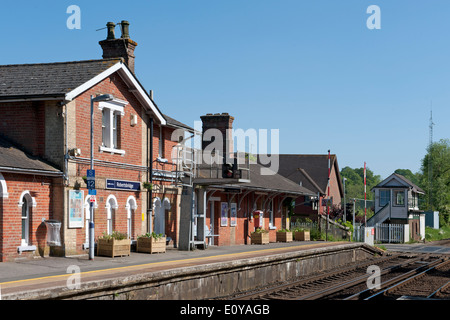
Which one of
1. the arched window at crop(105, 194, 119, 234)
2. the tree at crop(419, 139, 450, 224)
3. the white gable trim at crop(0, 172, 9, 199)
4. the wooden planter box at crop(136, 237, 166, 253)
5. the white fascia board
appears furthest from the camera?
the tree at crop(419, 139, 450, 224)

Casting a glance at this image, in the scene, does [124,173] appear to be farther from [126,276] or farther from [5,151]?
[126,276]

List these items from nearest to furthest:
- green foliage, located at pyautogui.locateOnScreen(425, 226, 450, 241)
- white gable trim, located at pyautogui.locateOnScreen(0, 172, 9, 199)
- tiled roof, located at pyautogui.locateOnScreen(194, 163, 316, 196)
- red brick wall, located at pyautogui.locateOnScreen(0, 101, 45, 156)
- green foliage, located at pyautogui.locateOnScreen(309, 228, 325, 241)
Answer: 1. white gable trim, located at pyautogui.locateOnScreen(0, 172, 9, 199)
2. red brick wall, located at pyautogui.locateOnScreen(0, 101, 45, 156)
3. tiled roof, located at pyautogui.locateOnScreen(194, 163, 316, 196)
4. green foliage, located at pyautogui.locateOnScreen(309, 228, 325, 241)
5. green foliage, located at pyautogui.locateOnScreen(425, 226, 450, 241)

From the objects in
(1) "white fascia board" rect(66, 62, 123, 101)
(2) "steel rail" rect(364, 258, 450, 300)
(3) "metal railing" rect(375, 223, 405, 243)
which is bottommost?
(3) "metal railing" rect(375, 223, 405, 243)

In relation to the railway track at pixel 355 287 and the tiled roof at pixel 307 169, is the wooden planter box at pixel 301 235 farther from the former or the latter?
the tiled roof at pixel 307 169

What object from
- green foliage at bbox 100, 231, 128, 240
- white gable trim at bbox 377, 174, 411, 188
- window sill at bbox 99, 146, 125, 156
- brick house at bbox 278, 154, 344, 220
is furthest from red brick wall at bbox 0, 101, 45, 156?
white gable trim at bbox 377, 174, 411, 188

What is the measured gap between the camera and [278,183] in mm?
34812

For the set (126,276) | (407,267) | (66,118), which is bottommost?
(407,267)

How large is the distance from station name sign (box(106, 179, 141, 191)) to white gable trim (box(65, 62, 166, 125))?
268 cm

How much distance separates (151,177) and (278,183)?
1326 centimetres

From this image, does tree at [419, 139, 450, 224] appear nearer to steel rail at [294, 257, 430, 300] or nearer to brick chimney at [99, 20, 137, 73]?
steel rail at [294, 257, 430, 300]

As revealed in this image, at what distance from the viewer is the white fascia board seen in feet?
60.4

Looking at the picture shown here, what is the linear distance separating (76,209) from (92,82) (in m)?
3.99

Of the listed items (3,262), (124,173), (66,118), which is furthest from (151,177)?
(3,262)
